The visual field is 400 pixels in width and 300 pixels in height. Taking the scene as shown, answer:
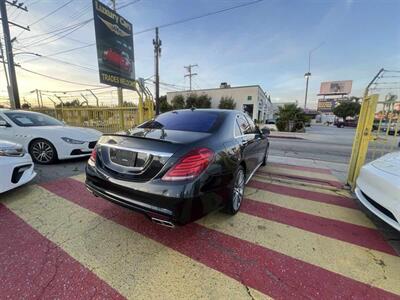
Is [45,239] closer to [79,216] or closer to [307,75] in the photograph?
[79,216]

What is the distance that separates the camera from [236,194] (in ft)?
8.71

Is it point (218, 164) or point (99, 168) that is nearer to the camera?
point (218, 164)

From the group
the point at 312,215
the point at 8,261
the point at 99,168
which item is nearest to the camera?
the point at 8,261

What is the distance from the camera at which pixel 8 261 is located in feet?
5.80

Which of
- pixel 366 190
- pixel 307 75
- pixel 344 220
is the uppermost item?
pixel 307 75

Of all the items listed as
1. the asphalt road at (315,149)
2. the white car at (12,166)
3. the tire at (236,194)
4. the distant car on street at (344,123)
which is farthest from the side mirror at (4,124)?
the distant car on street at (344,123)

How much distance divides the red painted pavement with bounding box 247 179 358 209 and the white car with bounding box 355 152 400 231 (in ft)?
1.52

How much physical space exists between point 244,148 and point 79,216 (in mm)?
2434

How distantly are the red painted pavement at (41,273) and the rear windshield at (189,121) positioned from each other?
1741 mm

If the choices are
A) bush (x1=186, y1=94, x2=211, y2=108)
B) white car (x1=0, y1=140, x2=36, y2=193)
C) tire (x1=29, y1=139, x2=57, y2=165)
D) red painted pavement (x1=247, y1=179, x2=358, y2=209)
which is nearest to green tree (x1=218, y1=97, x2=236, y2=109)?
bush (x1=186, y1=94, x2=211, y2=108)

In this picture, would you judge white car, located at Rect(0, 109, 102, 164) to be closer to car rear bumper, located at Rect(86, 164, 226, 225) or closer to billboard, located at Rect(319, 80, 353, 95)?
car rear bumper, located at Rect(86, 164, 226, 225)

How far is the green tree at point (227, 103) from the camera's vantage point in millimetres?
32688

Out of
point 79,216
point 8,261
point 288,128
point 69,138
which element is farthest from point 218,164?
point 288,128

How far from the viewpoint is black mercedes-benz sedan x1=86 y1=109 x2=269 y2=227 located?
1.78 m
